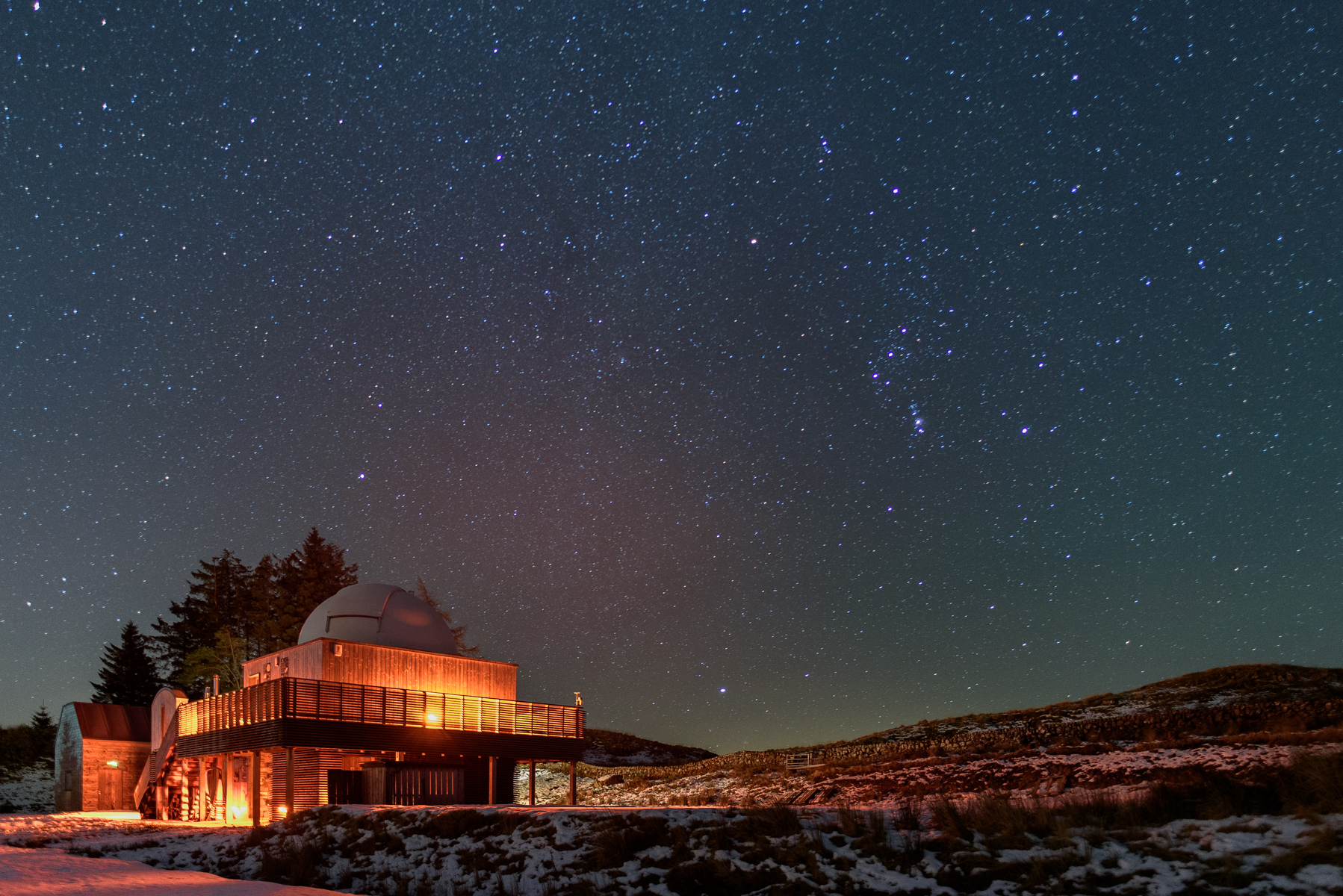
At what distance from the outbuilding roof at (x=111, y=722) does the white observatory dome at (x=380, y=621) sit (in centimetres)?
1348

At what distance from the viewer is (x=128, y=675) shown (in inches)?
2420

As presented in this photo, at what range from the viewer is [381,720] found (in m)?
27.2

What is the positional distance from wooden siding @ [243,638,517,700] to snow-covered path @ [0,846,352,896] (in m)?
9.70

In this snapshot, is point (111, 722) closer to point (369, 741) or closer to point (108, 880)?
point (369, 741)

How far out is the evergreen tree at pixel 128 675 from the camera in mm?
61219

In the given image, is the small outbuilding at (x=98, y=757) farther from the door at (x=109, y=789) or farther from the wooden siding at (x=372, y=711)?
the wooden siding at (x=372, y=711)

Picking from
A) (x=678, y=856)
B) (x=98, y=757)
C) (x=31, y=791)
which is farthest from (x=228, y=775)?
(x=678, y=856)

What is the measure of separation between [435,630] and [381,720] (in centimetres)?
559

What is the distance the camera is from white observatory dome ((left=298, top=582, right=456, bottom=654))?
3089 centimetres

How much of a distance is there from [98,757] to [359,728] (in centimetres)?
2036

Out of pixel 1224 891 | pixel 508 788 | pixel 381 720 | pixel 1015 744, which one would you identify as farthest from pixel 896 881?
pixel 1015 744

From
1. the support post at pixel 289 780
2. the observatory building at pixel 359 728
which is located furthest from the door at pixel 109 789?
the support post at pixel 289 780

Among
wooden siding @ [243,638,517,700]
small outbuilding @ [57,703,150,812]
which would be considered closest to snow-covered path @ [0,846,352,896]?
wooden siding @ [243,638,517,700]

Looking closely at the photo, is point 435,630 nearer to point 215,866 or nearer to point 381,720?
point 381,720
